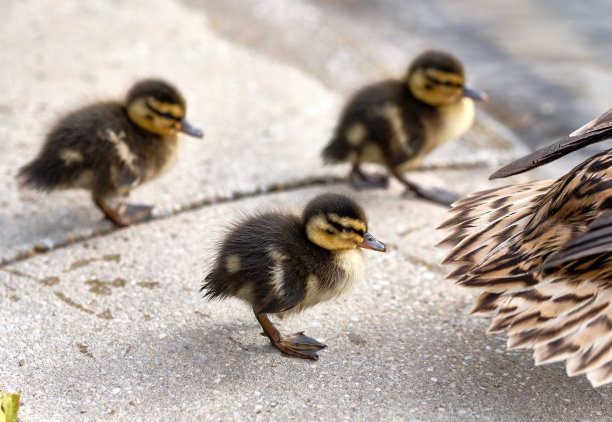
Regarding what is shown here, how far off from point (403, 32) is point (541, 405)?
4.45 meters

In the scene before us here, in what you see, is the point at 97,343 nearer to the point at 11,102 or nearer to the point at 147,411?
the point at 147,411

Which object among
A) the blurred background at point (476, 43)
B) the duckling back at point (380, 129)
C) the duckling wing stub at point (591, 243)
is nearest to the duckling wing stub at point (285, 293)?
the duckling wing stub at point (591, 243)

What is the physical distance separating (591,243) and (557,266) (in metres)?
0.26

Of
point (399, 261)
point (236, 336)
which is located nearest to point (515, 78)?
point (399, 261)

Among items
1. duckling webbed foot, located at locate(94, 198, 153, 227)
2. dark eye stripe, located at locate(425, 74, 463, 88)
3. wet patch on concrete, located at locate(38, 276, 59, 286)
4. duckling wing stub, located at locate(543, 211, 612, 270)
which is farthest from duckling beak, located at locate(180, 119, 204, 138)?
duckling wing stub, located at locate(543, 211, 612, 270)

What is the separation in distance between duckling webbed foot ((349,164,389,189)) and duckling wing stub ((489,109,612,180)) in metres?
1.37

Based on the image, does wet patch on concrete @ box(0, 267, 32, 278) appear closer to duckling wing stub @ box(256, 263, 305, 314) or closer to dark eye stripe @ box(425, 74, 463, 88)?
duckling wing stub @ box(256, 263, 305, 314)

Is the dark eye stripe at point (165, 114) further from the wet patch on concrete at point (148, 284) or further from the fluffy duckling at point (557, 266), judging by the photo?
the fluffy duckling at point (557, 266)

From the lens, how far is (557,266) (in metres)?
2.35

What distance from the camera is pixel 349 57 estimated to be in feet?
18.2

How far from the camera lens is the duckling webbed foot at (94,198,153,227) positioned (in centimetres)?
346

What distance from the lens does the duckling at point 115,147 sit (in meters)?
3.38

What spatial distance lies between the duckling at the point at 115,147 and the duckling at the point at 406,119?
777 millimetres

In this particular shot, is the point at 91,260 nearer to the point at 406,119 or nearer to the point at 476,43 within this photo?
the point at 406,119
